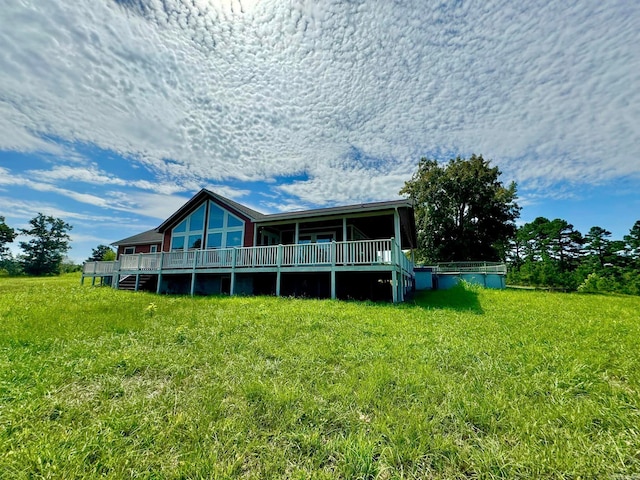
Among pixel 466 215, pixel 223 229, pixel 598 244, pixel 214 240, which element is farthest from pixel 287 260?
pixel 598 244

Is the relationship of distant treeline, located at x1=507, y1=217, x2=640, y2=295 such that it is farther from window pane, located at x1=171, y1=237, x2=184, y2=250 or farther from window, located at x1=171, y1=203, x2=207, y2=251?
window pane, located at x1=171, y1=237, x2=184, y2=250

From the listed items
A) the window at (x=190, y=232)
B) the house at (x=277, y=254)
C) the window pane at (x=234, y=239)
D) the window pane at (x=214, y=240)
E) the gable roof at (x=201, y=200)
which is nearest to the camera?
the house at (x=277, y=254)

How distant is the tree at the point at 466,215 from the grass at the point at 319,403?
77.7 feet

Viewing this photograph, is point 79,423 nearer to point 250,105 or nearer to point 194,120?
point 250,105

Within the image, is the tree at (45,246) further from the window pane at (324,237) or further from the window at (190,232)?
the window pane at (324,237)

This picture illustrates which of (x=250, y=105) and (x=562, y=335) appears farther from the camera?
(x=250, y=105)

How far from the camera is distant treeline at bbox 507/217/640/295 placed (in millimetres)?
20719

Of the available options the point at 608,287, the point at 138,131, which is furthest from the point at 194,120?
the point at 608,287

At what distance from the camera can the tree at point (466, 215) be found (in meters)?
28.2

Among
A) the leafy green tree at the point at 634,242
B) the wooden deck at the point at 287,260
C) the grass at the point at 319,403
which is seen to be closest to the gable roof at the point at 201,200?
the wooden deck at the point at 287,260

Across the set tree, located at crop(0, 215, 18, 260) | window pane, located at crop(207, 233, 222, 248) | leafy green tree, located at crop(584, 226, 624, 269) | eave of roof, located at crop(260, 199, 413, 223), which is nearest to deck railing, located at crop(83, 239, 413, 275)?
eave of roof, located at crop(260, 199, 413, 223)

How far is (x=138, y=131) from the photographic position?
12.4m

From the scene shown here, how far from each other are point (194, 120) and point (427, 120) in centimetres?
1012

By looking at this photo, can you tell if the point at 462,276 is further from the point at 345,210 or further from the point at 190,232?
the point at 190,232
